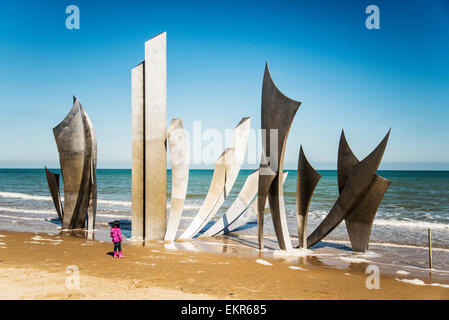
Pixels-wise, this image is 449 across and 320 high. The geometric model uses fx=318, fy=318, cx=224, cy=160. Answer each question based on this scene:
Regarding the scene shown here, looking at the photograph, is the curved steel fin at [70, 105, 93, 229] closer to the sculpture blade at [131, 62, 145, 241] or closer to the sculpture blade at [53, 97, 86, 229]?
the sculpture blade at [53, 97, 86, 229]

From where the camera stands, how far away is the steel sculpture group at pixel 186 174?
306 inches

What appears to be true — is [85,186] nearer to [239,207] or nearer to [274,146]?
[239,207]

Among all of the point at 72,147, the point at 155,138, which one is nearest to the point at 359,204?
the point at 155,138

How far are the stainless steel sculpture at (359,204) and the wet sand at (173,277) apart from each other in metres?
1.65

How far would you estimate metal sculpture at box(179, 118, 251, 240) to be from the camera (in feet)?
32.3

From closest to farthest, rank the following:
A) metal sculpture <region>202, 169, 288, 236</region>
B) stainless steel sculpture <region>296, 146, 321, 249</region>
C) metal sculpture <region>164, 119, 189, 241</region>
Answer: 1. stainless steel sculpture <region>296, 146, 321, 249</region>
2. metal sculpture <region>164, 119, 189, 241</region>
3. metal sculpture <region>202, 169, 288, 236</region>

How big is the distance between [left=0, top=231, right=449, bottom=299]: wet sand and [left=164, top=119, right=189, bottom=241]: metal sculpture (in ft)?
3.62

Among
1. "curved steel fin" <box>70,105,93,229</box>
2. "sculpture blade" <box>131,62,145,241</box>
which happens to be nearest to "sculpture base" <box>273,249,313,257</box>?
"sculpture blade" <box>131,62,145,241</box>

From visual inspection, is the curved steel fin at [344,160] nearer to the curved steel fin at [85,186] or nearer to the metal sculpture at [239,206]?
the metal sculpture at [239,206]

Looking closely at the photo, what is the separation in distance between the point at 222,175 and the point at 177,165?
5.34 feet

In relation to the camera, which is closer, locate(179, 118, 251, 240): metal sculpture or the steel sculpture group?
the steel sculpture group

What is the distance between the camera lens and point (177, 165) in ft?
29.4
